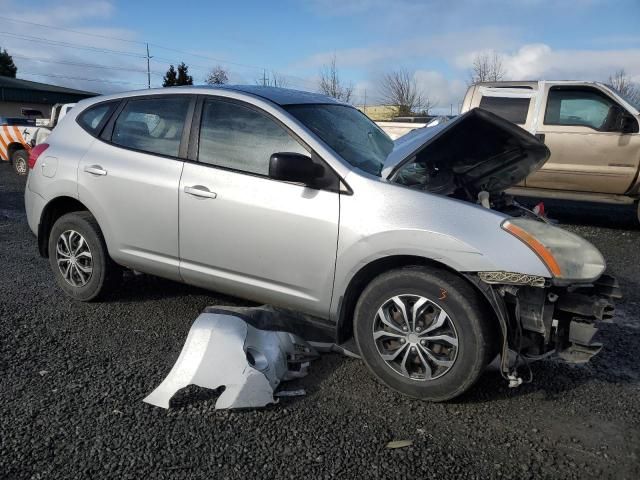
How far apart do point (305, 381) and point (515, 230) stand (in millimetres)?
1576

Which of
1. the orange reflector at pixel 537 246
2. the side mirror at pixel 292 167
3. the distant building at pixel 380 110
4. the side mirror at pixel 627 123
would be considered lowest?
the orange reflector at pixel 537 246

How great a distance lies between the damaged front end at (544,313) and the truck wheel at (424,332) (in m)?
0.11

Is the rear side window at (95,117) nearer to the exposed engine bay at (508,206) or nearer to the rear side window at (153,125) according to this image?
the rear side window at (153,125)

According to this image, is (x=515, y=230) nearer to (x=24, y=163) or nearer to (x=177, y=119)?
(x=177, y=119)

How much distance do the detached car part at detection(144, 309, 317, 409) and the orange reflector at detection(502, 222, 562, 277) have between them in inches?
61.6

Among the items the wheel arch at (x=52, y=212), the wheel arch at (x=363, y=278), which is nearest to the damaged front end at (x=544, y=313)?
the wheel arch at (x=363, y=278)

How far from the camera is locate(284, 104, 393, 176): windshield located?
12.3ft

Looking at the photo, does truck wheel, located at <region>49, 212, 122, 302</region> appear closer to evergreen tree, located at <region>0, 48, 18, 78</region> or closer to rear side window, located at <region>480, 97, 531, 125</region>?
rear side window, located at <region>480, 97, 531, 125</region>

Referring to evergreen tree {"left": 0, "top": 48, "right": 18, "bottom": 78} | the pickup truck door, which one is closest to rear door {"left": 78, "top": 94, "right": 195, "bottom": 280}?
the pickup truck door

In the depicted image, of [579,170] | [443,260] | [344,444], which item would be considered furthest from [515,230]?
[579,170]

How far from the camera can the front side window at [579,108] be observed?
8.33 meters

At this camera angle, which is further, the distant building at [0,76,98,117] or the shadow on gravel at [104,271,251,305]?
the distant building at [0,76,98,117]

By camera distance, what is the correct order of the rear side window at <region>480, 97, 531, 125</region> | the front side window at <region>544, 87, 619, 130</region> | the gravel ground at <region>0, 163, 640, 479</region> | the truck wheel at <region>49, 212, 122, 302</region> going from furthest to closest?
the rear side window at <region>480, 97, 531, 125</region> → the front side window at <region>544, 87, 619, 130</region> → the truck wheel at <region>49, 212, 122, 302</region> → the gravel ground at <region>0, 163, 640, 479</region>

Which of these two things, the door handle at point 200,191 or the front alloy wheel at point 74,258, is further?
the front alloy wheel at point 74,258
